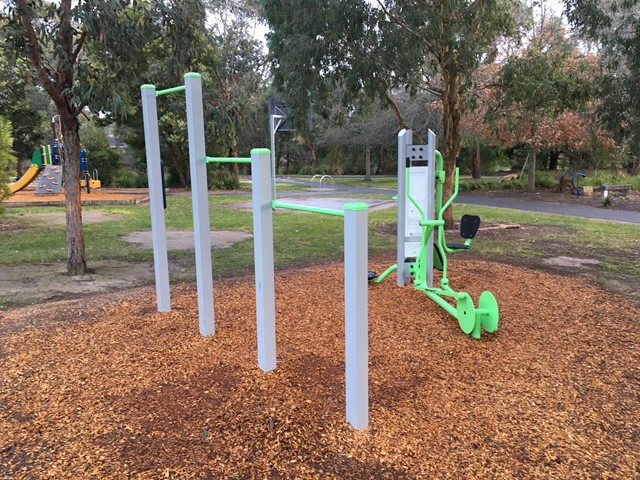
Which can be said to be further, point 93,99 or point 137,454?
point 93,99

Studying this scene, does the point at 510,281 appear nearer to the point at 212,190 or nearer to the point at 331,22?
the point at 331,22

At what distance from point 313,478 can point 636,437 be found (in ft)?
5.29

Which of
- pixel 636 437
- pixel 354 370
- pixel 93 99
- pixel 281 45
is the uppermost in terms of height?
pixel 281 45

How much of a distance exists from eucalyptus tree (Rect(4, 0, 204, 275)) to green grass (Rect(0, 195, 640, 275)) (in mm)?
1905

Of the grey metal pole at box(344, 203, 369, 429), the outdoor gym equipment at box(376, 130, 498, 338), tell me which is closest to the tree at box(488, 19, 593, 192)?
the outdoor gym equipment at box(376, 130, 498, 338)

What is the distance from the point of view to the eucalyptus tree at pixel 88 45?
4.63 meters

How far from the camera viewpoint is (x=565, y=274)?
5.80 m

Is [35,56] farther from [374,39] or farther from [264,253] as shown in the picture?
[374,39]

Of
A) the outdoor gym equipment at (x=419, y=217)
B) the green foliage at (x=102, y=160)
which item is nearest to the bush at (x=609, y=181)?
the outdoor gym equipment at (x=419, y=217)

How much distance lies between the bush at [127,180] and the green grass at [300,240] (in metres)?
9.88

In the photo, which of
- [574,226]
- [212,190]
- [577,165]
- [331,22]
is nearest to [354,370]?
[331,22]

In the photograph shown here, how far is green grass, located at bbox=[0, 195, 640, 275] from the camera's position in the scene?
695 cm

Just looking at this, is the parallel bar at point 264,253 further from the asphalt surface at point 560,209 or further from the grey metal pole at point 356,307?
the asphalt surface at point 560,209

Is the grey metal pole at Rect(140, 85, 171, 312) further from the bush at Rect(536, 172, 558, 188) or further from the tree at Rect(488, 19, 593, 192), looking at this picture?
the bush at Rect(536, 172, 558, 188)
